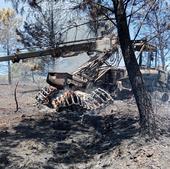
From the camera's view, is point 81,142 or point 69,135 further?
point 69,135

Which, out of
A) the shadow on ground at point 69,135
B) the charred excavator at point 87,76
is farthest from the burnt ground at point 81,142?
the charred excavator at point 87,76

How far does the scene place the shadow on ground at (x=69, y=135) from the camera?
448 inches

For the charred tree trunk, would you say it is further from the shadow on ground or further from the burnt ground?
the shadow on ground

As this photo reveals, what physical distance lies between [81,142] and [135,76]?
9.26ft

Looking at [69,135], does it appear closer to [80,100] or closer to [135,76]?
[135,76]

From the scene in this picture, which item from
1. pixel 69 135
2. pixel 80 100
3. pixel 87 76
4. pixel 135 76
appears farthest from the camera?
pixel 87 76

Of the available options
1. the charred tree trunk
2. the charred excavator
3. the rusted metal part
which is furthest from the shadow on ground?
the charred excavator

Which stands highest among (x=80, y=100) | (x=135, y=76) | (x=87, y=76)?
(x=135, y=76)

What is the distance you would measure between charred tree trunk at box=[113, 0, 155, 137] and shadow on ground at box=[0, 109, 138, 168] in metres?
0.74

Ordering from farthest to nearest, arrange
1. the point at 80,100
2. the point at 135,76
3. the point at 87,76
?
the point at 87,76, the point at 80,100, the point at 135,76

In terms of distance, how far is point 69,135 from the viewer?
13664mm

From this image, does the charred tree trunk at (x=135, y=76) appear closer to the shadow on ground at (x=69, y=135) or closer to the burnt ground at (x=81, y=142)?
the burnt ground at (x=81, y=142)

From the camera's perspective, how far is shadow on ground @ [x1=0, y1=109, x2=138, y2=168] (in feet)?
37.3

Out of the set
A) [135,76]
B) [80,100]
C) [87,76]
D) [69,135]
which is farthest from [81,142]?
[87,76]
